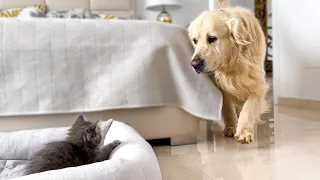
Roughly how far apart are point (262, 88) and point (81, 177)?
133 cm

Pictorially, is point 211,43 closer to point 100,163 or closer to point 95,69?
→ point 95,69

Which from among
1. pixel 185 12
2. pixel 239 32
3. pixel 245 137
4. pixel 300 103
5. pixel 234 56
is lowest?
pixel 300 103

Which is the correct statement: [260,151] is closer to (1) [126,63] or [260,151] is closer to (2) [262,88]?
(2) [262,88]

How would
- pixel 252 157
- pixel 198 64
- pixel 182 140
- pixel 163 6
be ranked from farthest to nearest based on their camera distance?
pixel 163 6, pixel 182 140, pixel 198 64, pixel 252 157

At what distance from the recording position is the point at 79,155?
1234 millimetres

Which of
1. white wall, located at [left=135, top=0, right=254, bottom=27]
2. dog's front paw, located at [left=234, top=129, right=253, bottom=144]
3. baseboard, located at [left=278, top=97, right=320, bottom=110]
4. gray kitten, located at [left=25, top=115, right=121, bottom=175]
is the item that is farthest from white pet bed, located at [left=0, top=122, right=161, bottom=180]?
white wall, located at [left=135, top=0, right=254, bottom=27]

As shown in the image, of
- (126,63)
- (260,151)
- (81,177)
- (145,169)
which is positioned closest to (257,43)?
(260,151)

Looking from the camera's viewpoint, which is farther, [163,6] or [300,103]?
[163,6]

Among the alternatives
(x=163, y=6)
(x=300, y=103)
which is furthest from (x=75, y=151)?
(x=163, y=6)

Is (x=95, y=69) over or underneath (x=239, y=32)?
underneath

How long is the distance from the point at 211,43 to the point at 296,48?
1846mm

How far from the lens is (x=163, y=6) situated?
4207 millimetres

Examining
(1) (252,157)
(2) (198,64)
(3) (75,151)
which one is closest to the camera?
(3) (75,151)

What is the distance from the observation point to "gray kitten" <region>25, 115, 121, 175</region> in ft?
3.70
